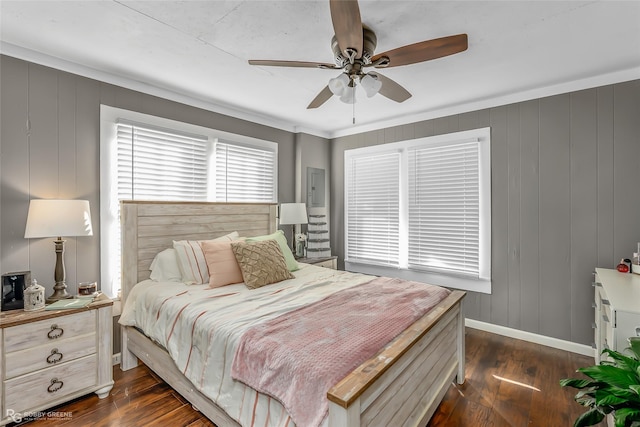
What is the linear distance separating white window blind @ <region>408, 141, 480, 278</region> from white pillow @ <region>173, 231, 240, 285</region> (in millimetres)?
2635

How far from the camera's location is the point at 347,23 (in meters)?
1.50

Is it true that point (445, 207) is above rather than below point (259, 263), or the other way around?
above

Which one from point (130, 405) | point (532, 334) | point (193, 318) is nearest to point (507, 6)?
point (193, 318)

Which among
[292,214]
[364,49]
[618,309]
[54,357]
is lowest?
[54,357]

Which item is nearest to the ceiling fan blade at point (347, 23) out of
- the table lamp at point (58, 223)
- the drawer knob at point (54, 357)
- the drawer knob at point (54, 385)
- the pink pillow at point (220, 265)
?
the pink pillow at point (220, 265)

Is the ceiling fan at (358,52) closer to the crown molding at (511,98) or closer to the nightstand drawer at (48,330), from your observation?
the crown molding at (511,98)

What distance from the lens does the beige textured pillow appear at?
261 centimetres

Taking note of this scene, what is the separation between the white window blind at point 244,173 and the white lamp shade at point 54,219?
4.74 ft

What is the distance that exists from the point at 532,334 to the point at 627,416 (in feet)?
7.63

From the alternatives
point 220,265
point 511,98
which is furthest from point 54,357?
point 511,98

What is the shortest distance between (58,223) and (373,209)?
11.5 ft

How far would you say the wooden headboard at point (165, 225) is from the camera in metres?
2.71

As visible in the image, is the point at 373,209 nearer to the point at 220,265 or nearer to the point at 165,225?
the point at 220,265

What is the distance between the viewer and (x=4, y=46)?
2.20 meters
